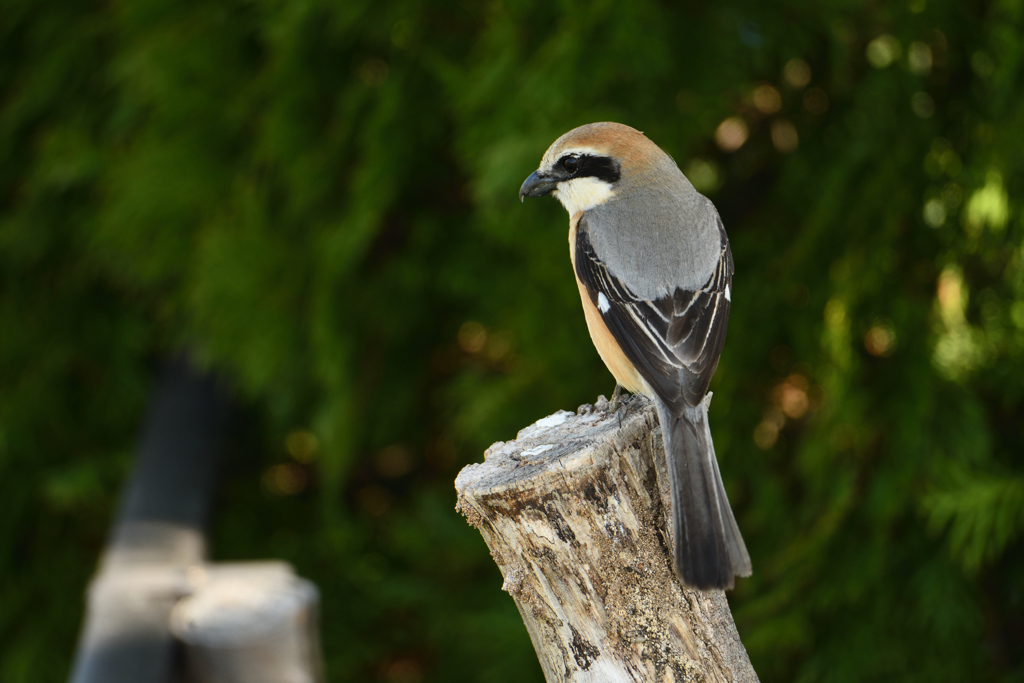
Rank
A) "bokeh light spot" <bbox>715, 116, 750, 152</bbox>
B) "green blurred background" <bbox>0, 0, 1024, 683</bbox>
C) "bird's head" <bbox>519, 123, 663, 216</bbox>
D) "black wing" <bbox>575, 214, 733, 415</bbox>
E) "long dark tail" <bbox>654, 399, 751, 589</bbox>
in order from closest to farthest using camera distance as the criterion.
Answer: "long dark tail" <bbox>654, 399, 751, 589</bbox> → "black wing" <bbox>575, 214, 733, 415</bbox> → "bird's head" <bbox>519, 123, 663, 216</bbox> → "green blurred background" <bbox>0, 0, 1024, 683</bbox> → "bokeh light spot" <bbox>715, 116, 750, 152</bbox>

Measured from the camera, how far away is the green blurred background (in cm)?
281

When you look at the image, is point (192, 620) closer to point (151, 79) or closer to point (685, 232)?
point (685, 232)

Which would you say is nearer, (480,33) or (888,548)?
(888,548)

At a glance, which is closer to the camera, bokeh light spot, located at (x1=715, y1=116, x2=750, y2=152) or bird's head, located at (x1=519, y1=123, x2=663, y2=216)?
bird's head, located at (x1=519, y1=123, x2=663, y2=216)

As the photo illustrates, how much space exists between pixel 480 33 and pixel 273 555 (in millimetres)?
2631

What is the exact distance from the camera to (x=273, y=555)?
416 centimetres

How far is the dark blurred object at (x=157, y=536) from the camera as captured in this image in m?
2.72

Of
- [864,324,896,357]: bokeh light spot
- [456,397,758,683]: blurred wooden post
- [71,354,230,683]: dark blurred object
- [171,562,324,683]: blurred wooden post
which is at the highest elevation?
[71,354,230,683]: dark blurred object

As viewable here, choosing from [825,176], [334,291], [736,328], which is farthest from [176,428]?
[825,176]

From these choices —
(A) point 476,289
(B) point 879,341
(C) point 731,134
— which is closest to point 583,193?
(A) point 476,289

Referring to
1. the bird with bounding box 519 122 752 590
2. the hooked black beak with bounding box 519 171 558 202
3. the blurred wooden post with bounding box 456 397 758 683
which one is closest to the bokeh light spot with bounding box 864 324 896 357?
the bird with bounding box 519 122 752 590

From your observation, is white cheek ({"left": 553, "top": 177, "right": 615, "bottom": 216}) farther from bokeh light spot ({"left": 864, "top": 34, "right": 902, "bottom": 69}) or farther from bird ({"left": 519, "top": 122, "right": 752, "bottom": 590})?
bokeh light spot ({"left": 864, "top": 34, "right": 902, "bottom": 69})

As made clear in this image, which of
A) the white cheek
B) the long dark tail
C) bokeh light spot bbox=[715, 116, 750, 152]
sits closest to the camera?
the long dark tail

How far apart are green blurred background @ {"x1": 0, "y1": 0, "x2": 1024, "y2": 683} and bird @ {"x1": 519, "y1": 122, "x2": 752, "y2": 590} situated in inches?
9.9
